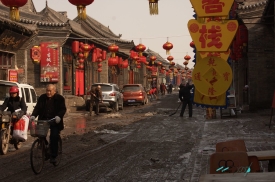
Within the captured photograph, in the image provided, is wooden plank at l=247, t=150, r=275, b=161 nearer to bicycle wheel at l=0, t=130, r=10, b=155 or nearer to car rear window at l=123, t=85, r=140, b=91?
bicycle wheel at l=0, t=130, r=10, b=155

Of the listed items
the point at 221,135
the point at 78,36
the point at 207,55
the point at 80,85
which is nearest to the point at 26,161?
the point at 207,55

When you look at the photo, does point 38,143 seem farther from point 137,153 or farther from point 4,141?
point 137,153

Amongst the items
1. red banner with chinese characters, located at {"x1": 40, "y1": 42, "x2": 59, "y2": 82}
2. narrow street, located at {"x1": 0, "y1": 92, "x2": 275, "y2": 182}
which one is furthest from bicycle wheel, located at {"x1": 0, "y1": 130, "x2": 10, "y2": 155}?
red banner with chinese characters, located at {"x1": 40, "y1": 42, "x2": 59, "y2": 82}

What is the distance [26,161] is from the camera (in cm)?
1020

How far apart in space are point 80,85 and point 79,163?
28681 mm

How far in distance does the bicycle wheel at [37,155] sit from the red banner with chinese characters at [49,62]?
21135 millimetres

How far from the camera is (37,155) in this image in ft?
28.7

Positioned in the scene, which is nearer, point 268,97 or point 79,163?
point 79,163

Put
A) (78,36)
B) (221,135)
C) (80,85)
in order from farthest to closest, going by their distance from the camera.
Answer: (80,85) < (78,36) < (221,135)

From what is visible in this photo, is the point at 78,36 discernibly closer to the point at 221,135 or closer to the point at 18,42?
the point at 18,42

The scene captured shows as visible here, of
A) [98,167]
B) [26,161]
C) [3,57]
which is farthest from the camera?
[3,57]

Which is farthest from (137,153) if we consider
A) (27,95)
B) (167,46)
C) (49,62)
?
(49,62)

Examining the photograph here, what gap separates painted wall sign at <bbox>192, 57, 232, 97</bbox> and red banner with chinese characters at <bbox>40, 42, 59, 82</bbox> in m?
23.3

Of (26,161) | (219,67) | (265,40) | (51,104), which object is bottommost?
(26,161)
